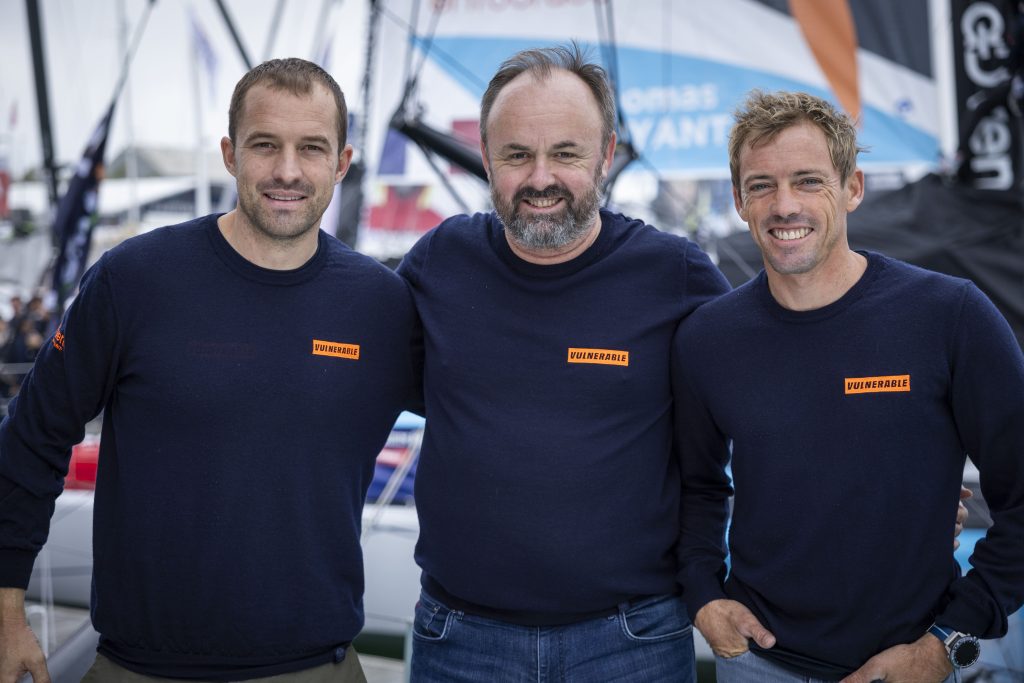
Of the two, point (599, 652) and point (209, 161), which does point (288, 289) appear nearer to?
point (599, 652)

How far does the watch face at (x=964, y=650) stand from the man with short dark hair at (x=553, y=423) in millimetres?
447

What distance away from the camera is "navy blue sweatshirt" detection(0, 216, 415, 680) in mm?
1495

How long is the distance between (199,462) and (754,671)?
99 cm

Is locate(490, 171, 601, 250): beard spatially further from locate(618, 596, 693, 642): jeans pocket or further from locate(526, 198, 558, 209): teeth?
locate(618, 596, 693, 642): jeans pocket

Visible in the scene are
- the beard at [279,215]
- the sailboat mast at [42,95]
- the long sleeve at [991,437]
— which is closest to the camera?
the long sleeve at [991,437]

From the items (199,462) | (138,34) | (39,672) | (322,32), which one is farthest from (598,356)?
(138,34)

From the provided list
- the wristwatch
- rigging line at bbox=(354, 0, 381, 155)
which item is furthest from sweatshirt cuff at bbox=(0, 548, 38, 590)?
rigging line at bbox=(354, 0, 381, 155)

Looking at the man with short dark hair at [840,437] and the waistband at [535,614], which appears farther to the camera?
the waistband at [535,614]

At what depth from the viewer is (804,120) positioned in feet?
5.05

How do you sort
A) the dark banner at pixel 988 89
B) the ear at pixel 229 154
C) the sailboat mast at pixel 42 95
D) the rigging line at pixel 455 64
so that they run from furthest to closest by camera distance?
the sailboat mast at pixel 42 95
the rigging line at pixel 455 64
the dark banner at pixel 988 89
the ear at pixel 229 154

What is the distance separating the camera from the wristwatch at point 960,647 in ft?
4.57

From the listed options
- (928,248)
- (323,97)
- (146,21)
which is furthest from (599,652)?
(146,21)

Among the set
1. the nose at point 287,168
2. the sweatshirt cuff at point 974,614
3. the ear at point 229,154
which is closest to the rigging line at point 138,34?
the ear at point 229,154

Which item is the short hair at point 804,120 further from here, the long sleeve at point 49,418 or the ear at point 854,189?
the long sleeve at point 49,418
